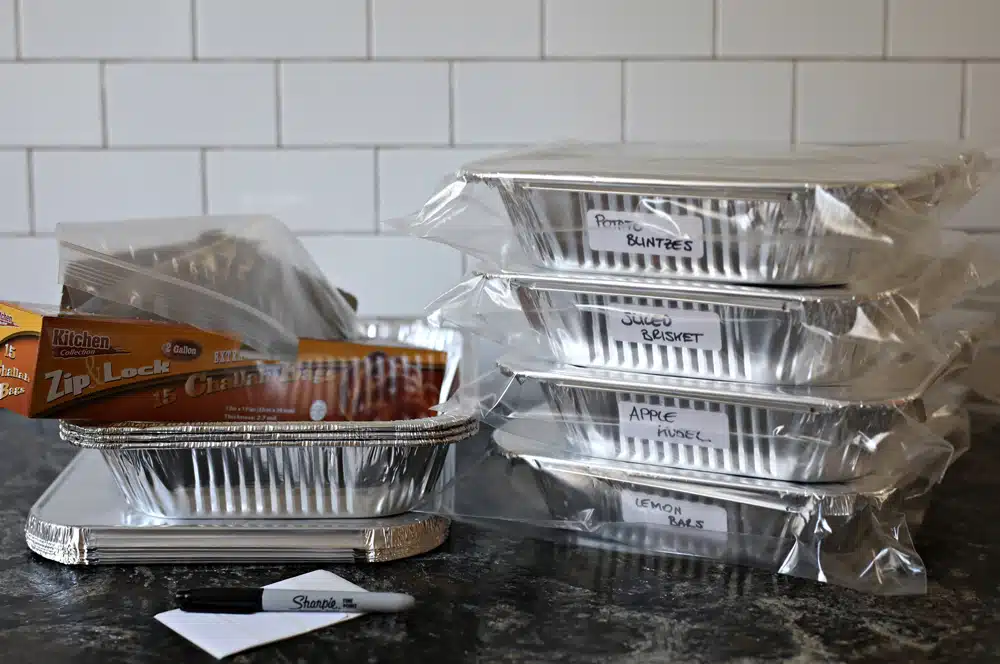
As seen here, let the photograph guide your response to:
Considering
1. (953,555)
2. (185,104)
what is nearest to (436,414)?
(953,555)

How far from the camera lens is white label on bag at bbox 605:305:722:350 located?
692 mm

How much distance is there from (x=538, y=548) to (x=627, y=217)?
25 cm

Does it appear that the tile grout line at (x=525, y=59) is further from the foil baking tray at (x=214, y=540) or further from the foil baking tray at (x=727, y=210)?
the foil baking tray at (x=214, y=540)

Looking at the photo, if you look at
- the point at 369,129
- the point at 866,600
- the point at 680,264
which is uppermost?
the point at 369,129

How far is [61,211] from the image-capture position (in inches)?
46.8

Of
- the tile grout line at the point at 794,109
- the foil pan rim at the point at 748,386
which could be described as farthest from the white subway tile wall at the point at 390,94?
the foil pan rim at the point at 748,386

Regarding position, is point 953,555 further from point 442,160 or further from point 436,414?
point 442,160

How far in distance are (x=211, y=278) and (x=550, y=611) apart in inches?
14.8

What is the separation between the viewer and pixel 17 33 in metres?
1.16

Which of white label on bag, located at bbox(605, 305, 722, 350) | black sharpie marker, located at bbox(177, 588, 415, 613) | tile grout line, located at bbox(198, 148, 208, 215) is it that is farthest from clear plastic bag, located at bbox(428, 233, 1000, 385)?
tile grout line, located at bbox(198, 148, 208, 215)

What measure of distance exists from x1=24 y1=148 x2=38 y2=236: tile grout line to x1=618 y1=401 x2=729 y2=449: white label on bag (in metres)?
0.76

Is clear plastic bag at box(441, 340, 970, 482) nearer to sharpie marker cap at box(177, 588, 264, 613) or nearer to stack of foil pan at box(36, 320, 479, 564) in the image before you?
stack of foil pan at box(36, 320, 479, 564)

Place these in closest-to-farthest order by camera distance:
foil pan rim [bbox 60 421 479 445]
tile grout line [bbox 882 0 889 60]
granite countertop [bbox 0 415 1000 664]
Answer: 1. granite countertop [bbox 0 415 1000 664]
2. foil pan rim [bbox 60 421 479 445]
3. tile grout line [bbox 882 0 889 60]

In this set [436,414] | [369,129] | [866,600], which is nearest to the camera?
[866,600]
